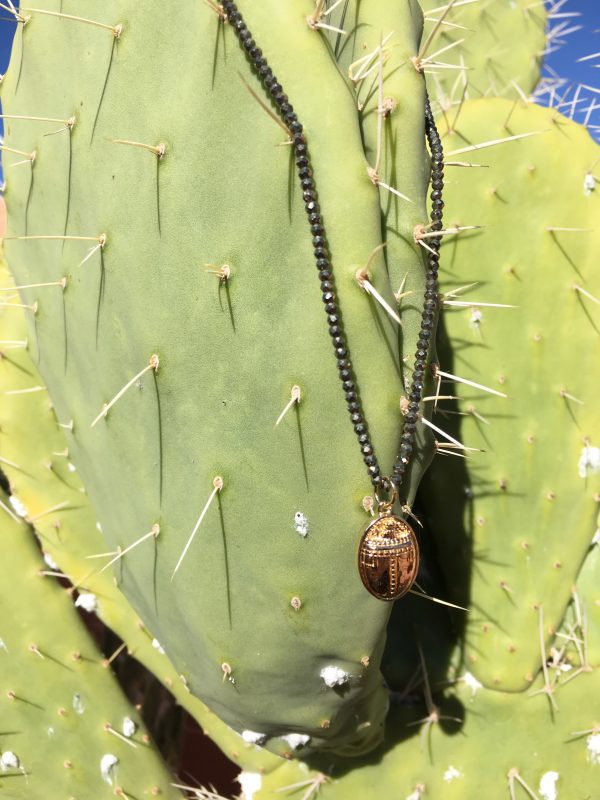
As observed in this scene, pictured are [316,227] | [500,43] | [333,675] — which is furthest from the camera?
[500,43]

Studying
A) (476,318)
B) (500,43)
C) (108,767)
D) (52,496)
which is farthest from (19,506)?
(500,43)

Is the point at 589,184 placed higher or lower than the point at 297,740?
higher

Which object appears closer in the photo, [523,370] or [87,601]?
[523,370]

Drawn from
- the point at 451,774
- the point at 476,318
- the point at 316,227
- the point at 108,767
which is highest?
the point at 316,227

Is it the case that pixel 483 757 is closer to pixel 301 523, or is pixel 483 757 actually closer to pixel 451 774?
pixel 451 774

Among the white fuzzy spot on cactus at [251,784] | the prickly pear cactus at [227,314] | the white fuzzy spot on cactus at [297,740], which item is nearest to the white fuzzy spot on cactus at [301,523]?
the prickly pear cactus at [227,314]

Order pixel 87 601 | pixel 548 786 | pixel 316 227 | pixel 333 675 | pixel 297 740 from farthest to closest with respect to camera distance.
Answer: pixel 87 601
pixel 548 786
pixel 297 740
pixel 333 675
pixel 316 227

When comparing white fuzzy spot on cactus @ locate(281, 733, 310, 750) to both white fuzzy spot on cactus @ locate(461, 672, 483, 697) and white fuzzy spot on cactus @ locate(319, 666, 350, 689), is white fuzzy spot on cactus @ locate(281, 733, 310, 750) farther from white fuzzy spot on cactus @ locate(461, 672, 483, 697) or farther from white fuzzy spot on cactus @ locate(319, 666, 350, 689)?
white fuzzy spot on cactus @ locate(461, 672, 483, 697)
